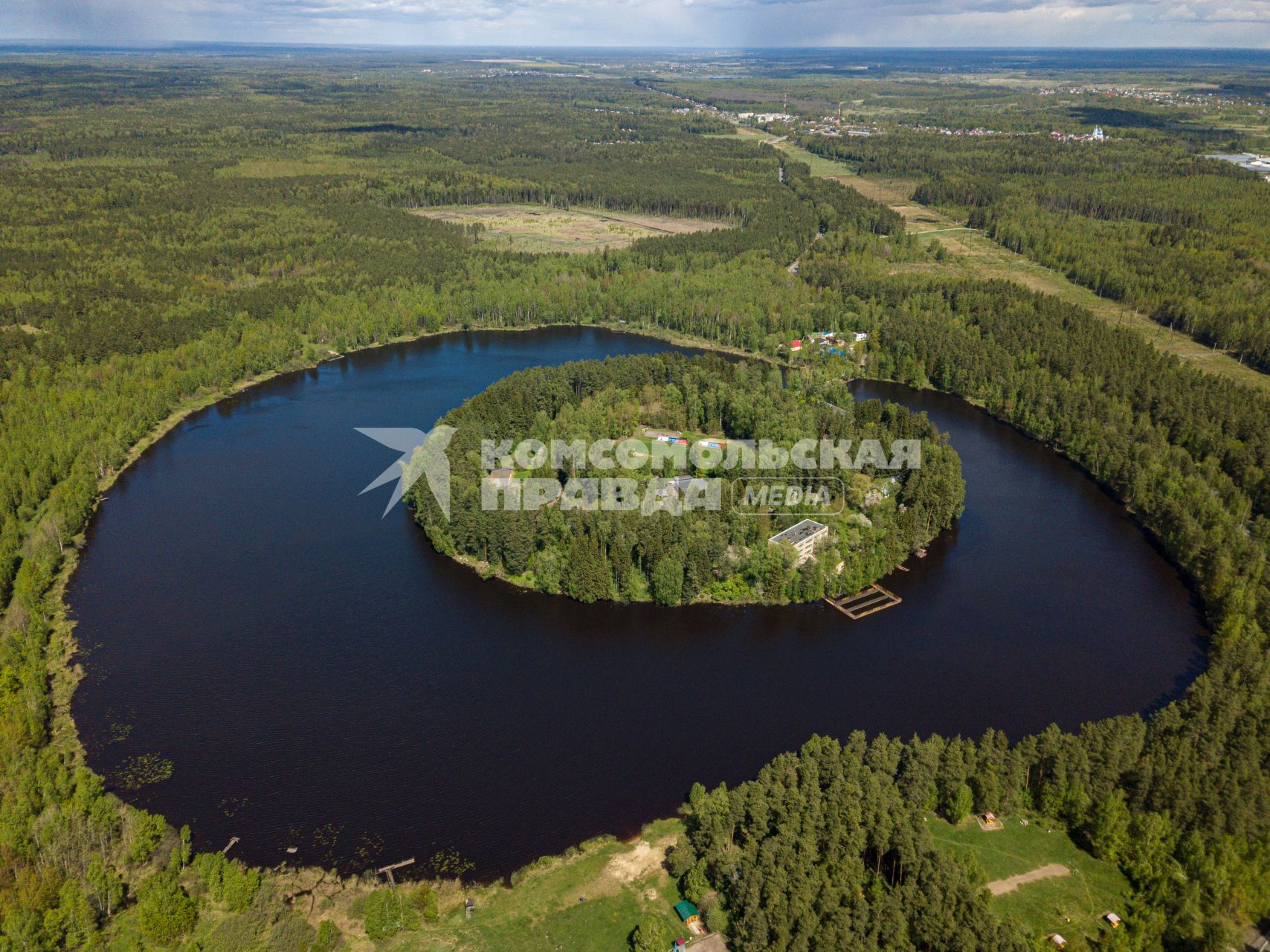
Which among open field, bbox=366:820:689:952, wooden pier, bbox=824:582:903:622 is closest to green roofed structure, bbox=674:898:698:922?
open field, bbox=366:820:689:952

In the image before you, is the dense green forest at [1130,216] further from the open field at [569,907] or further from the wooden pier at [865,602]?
the open field at [569,907]

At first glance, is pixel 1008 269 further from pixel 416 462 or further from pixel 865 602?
pixel 416 462

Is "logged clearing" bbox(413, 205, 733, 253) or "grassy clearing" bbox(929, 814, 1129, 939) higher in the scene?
"logged clearing" bbox(413, 205, 733, 253)

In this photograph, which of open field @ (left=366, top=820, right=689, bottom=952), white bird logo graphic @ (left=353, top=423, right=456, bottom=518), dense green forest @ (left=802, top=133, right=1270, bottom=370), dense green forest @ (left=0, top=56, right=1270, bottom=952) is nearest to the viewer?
open field @ (left=366, top=820, right=689, bottom=952)

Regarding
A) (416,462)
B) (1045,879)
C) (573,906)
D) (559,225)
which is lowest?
(573,906)

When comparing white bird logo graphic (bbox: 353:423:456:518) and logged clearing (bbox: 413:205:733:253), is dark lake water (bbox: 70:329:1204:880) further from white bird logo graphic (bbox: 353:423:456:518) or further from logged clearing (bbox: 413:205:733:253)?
logged clearing (bbox: 413:205:733:253)

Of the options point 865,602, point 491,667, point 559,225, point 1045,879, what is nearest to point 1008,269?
point 559,225

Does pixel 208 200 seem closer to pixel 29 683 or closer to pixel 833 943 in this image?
pixel 29 683

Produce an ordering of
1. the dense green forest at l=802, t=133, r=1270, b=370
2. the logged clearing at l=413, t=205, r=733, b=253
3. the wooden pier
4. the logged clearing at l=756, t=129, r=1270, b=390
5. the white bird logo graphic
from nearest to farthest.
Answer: the wooden pier
the white bird logo graphic
the logged clearing at l=756, t=129, r=1270, b=390
the dense green forest at l=802, t=133, r=1270, b=370
the logged clearing at l=413, t=205, r=733, b=253
